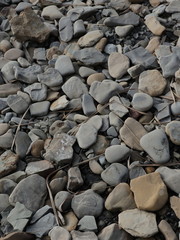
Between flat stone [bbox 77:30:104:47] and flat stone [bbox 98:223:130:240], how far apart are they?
3.06ft

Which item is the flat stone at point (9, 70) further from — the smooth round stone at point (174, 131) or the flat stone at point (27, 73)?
Answer: the smooth round stone at point (174, 131)

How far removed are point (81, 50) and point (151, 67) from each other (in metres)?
0.33

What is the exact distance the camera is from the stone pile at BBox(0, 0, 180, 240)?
53.6 inches

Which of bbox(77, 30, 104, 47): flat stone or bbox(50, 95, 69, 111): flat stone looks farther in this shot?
bbox(77, 30, 104, 47): flat stone

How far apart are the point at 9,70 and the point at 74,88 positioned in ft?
1.15

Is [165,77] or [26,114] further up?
[165,77]

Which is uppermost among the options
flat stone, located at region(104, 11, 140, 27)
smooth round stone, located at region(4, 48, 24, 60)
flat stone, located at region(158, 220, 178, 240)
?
flat stone, located at region(104, 11, 140, 27)

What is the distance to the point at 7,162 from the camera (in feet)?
5.15

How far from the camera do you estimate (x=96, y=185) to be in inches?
56.6

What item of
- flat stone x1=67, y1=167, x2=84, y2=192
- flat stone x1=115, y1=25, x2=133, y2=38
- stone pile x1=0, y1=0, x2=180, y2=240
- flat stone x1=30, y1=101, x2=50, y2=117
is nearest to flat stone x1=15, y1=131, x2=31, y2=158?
stone pile x1=0, y1=0, x2=180, y2=240

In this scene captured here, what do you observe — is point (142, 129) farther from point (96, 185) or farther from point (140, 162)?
point (96, 185)

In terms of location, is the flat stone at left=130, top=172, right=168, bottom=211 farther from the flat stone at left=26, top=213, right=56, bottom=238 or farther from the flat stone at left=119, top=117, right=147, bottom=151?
the flat stone at left=26, top=213, right=56, bottom=238

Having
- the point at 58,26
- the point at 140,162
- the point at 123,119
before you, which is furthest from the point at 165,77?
the point at 58,26

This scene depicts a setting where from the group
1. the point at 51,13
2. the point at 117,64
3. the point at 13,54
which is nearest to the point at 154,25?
the point at 117,64
